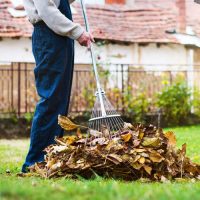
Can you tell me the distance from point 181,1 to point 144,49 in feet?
10.7

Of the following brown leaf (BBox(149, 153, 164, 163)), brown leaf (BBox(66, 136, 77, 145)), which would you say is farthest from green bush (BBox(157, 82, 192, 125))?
brown leaf (BBox(149, 153, 164, 163))

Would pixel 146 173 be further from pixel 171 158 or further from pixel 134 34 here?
pixel 134 34

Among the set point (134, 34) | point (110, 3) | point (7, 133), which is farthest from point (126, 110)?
point (110, 3)

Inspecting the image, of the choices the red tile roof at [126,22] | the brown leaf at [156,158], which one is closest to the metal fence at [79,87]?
the red tile roof at [126,22]

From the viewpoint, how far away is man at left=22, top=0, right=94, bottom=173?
5223 millimetres

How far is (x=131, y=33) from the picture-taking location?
64.1 feet

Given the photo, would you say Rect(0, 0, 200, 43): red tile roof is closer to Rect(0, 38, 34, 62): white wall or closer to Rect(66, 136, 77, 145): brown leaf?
Rect(0, 38, 34, 62): white wall

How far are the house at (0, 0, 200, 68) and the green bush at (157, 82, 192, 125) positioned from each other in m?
1.81

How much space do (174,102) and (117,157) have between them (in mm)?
11442

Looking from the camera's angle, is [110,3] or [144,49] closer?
[144,49]

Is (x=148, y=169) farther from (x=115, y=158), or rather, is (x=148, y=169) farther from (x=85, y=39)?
(x=85, y=39)

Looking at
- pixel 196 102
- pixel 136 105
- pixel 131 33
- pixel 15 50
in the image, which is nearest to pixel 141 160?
pixel 136 105

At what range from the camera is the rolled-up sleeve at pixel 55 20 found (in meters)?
5.15

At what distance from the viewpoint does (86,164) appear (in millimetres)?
4754
